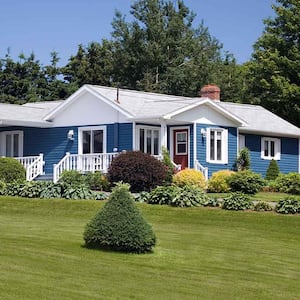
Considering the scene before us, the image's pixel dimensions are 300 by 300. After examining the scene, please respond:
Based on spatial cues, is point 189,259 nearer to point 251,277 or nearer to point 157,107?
point 251,277

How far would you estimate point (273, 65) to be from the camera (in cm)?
4903

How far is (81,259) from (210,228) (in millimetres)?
6633

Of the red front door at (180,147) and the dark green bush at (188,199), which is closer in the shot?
the dark green bush at (188,199)

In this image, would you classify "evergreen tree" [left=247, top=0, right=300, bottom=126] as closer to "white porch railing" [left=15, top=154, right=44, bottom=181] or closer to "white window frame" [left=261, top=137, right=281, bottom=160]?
"white window frame" [left=261, top=137, right=281, bottom=160]

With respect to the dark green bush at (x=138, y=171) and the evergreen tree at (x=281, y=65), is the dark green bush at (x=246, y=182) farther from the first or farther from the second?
the evergreen tree at (x=281, y=65)

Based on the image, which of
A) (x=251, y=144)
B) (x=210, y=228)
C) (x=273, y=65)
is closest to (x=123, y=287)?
(x=210, y=228)

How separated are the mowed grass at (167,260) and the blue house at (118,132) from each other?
1111 cm

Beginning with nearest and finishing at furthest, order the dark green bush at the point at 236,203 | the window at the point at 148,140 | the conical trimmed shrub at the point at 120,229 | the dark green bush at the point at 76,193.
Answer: the conical trimmed shrub at the point at 120,229, the dark green bush at the point at 236,203, the dark green bush at the point at 76,193, the window at the point at 148,140

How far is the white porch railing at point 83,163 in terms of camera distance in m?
32.3

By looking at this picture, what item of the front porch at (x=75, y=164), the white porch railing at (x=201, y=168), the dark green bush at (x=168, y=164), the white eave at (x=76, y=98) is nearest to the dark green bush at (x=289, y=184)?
the white porch railing at (x=201, y=168)

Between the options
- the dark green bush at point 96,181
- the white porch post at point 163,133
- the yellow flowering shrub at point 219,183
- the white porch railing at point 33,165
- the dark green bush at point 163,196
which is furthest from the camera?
the white porch railing at point 33,165

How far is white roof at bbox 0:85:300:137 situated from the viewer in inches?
1297

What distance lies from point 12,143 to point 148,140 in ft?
25.3

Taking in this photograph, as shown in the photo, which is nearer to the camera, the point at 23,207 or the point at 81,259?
the point at 81,259
